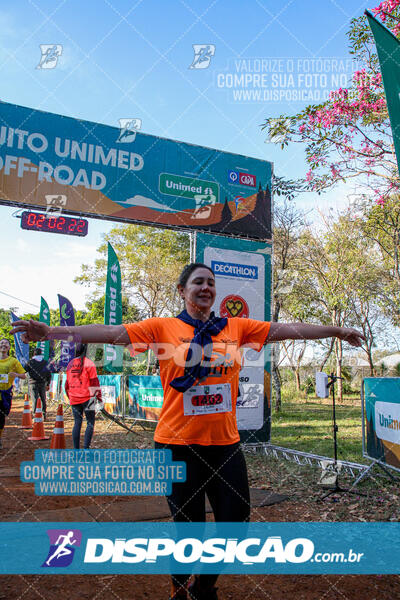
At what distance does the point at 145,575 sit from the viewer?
3098 mm

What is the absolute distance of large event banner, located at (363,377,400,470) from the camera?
5.26 meters

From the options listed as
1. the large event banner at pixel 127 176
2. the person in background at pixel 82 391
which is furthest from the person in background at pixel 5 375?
the large event banner at pixel 127 176

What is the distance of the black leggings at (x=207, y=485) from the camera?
6.99ft

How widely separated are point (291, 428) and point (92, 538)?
319 inches

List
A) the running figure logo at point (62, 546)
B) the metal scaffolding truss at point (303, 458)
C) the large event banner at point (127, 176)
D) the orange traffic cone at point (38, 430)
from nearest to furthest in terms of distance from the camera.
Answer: the running figure logo at point (62, 546), the metal scaffolding truss at point (303, 458), the large event banner at point (127, 176), the orange traffic cone at point (38, 430)

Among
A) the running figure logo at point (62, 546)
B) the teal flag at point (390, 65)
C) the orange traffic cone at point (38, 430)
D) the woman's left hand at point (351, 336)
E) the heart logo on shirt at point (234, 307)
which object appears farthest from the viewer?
the orange traffic cone at point (38, 430)

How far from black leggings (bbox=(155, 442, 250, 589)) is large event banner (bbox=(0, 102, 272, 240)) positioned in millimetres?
5603

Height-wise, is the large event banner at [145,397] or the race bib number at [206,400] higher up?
the race bib number at [206,400]

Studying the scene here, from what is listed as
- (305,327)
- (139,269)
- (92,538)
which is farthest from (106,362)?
(139,269)

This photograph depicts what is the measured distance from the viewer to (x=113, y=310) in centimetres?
960

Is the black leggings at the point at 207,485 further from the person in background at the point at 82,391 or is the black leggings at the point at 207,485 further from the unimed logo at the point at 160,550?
the person in background at the point at 82,391

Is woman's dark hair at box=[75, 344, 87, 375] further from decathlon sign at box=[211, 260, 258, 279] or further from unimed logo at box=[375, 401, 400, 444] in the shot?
unimed logo at box=[375, 401, 400, 444]

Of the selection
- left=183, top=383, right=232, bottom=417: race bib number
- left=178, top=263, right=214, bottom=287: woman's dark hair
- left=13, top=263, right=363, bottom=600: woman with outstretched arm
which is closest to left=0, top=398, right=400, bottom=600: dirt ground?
left=13, top=263, right=363, bottom=600: woman with outstretched arm

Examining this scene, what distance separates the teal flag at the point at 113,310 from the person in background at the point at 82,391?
2362 mm
